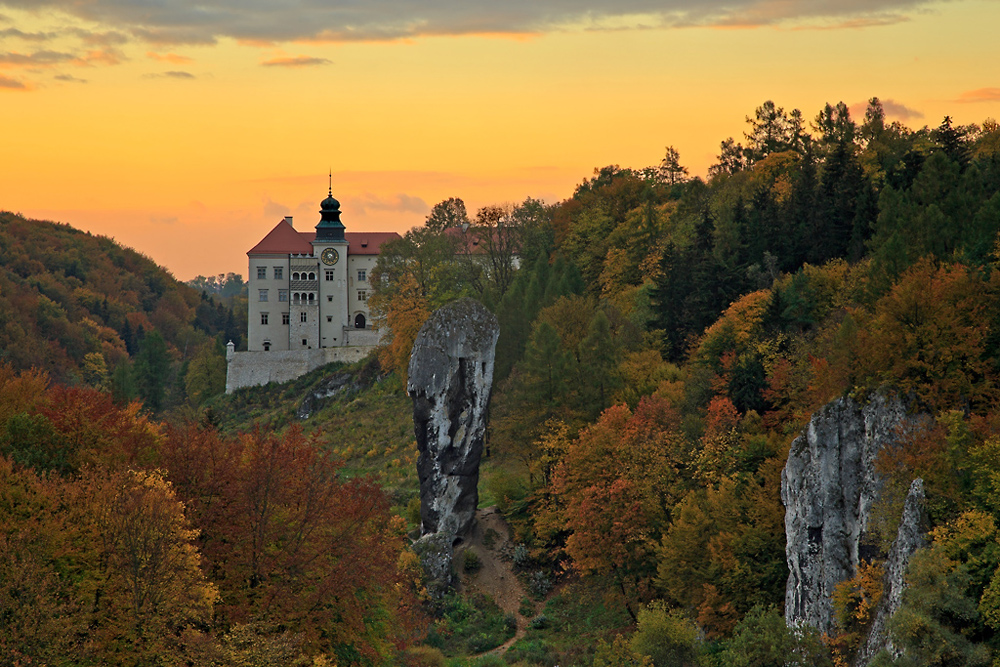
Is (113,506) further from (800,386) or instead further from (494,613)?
(800,386)

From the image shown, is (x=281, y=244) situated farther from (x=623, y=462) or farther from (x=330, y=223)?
(x=623, y=462)

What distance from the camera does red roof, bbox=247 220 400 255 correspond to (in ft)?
333

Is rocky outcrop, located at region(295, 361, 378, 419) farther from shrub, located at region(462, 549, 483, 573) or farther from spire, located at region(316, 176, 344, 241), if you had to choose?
shrub, located at region(462, 549, 483, 573)

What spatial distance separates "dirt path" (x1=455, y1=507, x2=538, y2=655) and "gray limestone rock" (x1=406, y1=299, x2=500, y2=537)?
3.26 ft

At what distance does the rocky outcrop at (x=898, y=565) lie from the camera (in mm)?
31156

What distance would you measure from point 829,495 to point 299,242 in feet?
236

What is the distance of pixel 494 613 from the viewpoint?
4947 centimetres

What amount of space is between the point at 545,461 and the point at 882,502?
68.6 ft

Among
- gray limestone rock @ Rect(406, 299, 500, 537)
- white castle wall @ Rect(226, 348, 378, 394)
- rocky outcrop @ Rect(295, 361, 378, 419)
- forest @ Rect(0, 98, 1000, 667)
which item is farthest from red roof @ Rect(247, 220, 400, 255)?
gray limestone rock @ Rect(406, 299, 500, 537)

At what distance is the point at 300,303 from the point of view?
328 feet

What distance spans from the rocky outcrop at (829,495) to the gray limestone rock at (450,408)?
707 inches

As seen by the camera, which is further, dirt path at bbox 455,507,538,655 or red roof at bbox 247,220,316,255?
red roof at bbox 247,220,316,255

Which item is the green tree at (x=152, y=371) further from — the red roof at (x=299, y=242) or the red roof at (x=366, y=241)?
the red roof at (x=366, y=241)

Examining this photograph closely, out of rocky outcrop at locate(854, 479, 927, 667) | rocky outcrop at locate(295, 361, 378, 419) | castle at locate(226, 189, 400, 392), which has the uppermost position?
castle at locate(226, 189, 400, 392)
